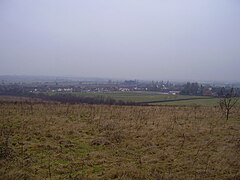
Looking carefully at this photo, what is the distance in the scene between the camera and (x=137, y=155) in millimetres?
9008

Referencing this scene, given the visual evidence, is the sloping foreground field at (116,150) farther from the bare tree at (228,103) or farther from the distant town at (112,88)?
the distant town at (112,88)

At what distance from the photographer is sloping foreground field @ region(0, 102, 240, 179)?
286 inches

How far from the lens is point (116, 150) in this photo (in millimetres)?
9586

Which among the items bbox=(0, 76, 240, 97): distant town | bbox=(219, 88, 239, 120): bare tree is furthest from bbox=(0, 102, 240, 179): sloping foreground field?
bbox=(0, 76, 240, 97): distant town

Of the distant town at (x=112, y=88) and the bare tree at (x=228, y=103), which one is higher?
the bare tree at (x=228, y=103)

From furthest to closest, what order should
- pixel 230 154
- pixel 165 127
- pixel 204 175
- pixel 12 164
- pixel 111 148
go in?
pixel 165 127 → pixel 111 148 → pixel 230 154 → pixel 12 164 → pixel 204 175

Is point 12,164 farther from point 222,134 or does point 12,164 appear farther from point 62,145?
point 222,134

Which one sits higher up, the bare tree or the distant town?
the bare tree

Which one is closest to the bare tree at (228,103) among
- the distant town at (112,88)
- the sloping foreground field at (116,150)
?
the sloping foreground field at (116,150)

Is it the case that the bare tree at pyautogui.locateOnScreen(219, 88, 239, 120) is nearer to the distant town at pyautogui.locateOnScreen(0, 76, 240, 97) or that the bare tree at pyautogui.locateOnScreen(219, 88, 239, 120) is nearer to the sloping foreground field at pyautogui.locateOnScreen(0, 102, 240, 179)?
the sloping foreground field at pyautogui.locateOnScreen(0, 102, 240, 179)

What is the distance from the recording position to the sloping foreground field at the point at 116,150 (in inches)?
286

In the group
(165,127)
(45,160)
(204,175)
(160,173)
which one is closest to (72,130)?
(45,160)

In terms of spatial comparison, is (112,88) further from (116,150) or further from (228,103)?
(116,150)

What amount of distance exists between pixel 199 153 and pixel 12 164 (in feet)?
21.2
